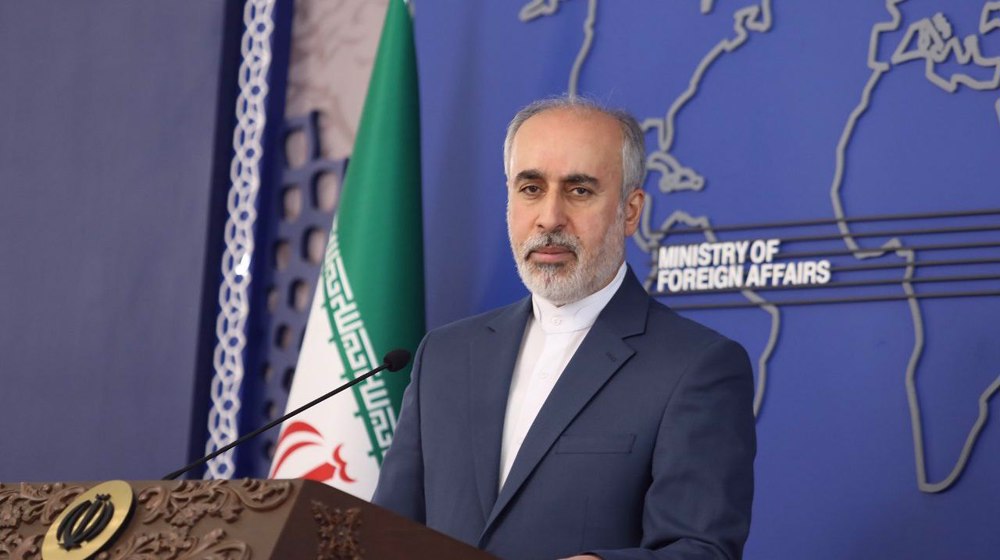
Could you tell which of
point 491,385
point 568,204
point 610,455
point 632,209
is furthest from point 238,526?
point 632,209

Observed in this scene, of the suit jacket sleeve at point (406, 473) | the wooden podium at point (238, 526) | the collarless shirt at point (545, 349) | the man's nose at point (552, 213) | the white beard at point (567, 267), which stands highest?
the man's nose at point (552, 213)

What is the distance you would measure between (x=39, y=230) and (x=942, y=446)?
299 centimetres

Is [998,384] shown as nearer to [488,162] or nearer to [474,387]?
[474,387]

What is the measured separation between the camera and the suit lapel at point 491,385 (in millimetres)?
2365

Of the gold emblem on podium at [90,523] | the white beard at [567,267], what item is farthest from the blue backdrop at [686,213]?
the gold emblem on podium at [90,523]

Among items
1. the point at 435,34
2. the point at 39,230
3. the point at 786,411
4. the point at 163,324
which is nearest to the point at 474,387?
the point at 786,411

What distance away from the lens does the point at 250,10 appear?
4.39 m

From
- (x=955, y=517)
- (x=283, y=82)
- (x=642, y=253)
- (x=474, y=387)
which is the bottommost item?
(x=955, y=517)

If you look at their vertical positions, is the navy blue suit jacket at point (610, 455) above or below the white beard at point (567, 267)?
below

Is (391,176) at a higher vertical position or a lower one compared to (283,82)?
lower

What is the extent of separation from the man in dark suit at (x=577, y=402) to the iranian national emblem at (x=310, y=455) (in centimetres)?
93

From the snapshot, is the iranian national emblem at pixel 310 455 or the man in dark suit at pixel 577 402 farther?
the iranian national emblem at pixel 310 455

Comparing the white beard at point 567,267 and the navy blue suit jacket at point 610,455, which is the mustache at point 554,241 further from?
the navy blue suit jacket at point 610,455

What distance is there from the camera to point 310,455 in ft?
11.6
